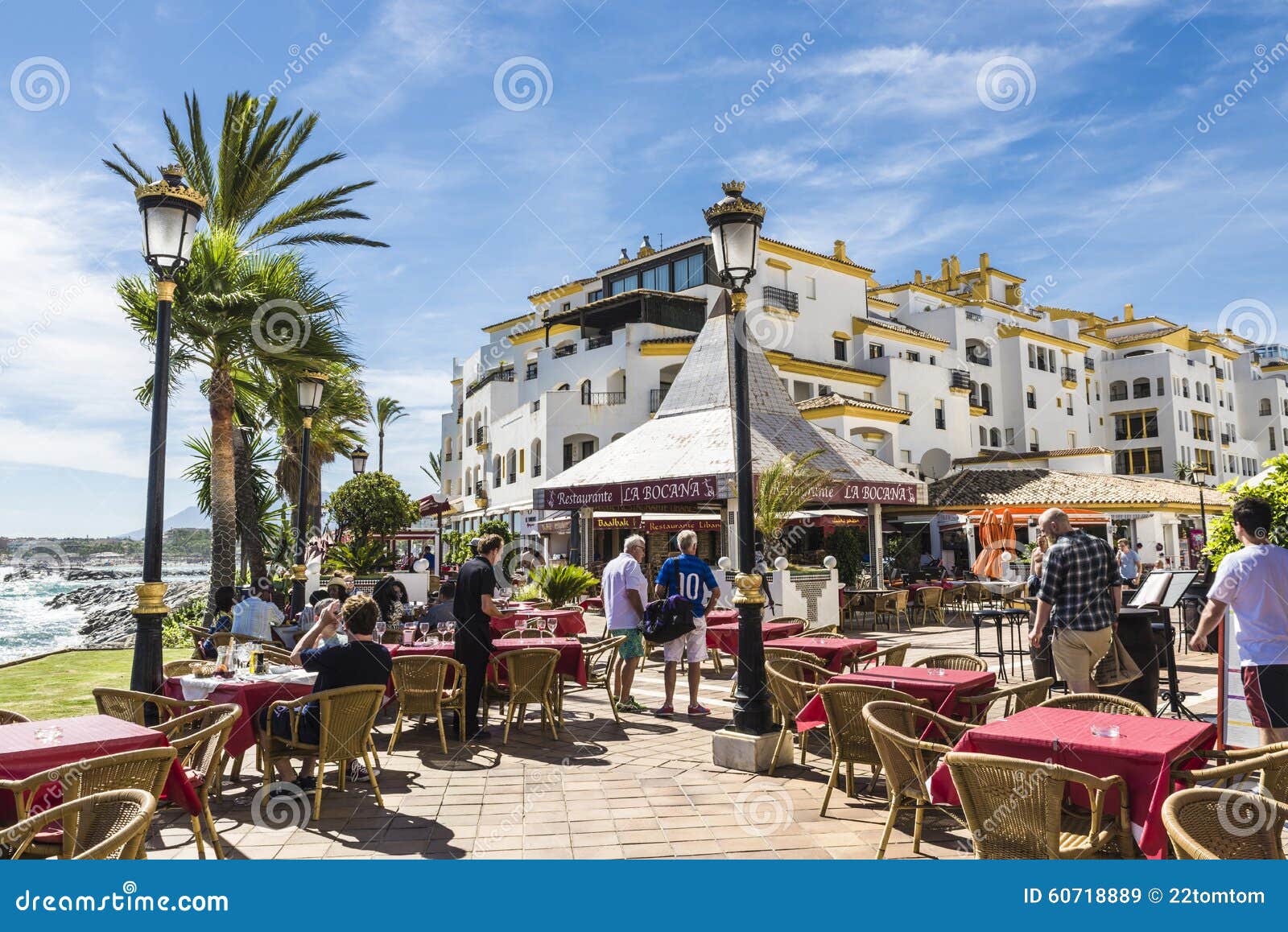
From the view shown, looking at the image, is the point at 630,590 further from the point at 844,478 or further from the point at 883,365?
the point at 883,365

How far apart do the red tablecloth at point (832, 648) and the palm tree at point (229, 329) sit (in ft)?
29.2

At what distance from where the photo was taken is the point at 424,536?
29.0 metres

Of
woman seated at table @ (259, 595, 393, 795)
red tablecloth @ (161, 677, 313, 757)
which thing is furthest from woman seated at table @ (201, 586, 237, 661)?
woman seated at table @ (259, 595, 393, 795)

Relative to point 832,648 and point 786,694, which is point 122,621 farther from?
point 786,694

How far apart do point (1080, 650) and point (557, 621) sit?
7.02 meters

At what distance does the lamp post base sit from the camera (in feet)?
20.9

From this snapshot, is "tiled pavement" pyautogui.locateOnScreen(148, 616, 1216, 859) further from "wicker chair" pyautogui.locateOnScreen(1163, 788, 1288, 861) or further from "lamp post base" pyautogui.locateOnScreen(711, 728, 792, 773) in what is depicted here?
"wicker chair" pyautogui.locateOnScreen(1163, 788, 1288, 861)

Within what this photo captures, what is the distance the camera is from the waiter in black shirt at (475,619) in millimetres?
7500

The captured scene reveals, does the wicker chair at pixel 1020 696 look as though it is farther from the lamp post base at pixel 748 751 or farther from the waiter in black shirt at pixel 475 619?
the waiter in black shirt at pixel 475 619

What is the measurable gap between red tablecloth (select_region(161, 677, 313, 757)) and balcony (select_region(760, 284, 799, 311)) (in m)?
32.8

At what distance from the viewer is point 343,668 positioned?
5.88 m

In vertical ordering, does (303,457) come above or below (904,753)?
above

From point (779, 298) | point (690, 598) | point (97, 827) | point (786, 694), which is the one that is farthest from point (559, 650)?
point (779, 298)

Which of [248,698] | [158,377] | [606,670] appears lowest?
[606,670]
